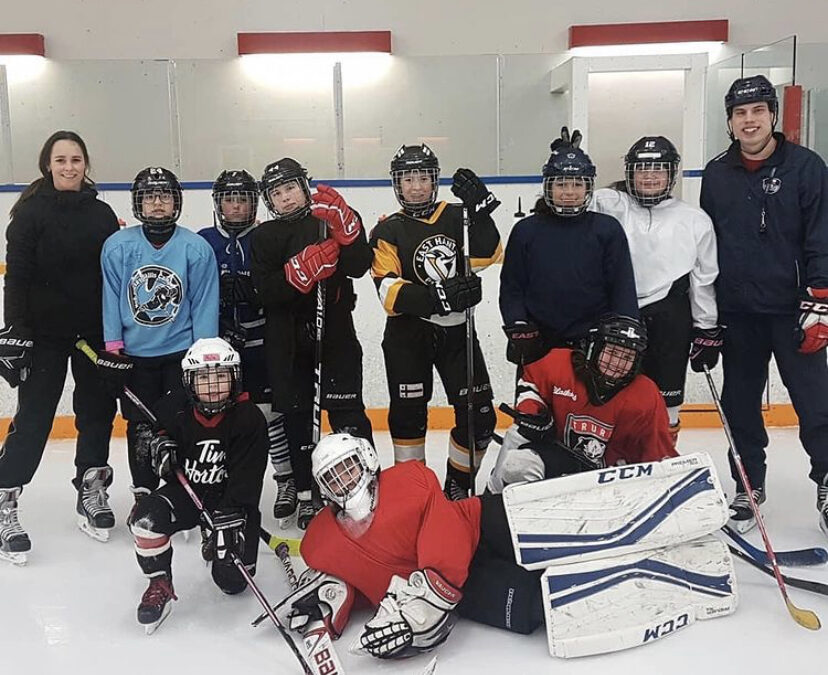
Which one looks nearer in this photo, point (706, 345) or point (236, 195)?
point (706, 345)

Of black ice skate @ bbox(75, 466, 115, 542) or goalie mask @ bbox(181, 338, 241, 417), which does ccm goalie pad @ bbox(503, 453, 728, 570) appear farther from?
black ice skate @ bbox(75, 466, 115, 542)

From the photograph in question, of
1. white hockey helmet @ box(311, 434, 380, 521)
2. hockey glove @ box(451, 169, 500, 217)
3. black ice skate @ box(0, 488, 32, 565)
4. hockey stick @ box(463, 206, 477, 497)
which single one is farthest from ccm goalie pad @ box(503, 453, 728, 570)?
black ice skate @ box(0, 488, 32, 565)

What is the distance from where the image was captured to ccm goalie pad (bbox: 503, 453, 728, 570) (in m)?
1.99

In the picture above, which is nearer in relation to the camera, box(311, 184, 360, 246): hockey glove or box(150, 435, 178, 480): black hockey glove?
Result: box(150, 435, 178, 480): black hockey glove

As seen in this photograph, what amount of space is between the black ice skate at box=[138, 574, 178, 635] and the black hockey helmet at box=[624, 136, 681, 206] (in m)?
1.66

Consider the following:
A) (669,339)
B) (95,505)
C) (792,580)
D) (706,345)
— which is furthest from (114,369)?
(792,580)

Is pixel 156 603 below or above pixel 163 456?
below

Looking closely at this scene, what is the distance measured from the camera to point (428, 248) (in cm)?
251

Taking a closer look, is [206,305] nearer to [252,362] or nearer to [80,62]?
[252,362]

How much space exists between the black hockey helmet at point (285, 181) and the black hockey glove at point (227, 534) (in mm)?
891

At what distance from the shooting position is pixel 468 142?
5.90 meters

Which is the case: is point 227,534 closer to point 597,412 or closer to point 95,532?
point 95,532

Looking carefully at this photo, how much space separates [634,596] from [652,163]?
1.20 meters

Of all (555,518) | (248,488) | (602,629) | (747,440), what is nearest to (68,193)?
(248,488)
